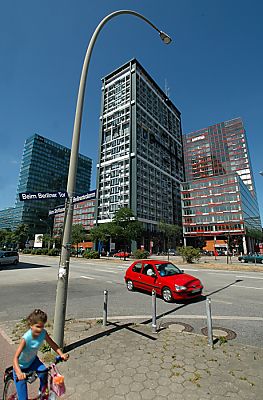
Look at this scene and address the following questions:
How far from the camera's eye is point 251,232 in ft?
241

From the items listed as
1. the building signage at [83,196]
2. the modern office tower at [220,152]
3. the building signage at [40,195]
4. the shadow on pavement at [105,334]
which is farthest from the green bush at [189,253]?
the modern office tower at [220,152]

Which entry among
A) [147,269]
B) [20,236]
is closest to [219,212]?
[147,269]

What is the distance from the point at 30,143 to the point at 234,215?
119m

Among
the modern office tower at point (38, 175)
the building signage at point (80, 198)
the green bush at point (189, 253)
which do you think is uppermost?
the modern office tower at point (38, 175)

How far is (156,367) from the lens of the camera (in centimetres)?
381

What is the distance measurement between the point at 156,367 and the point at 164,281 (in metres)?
5.29

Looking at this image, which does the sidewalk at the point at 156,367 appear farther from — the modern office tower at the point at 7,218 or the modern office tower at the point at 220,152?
the modern office tower at the point at 7,218

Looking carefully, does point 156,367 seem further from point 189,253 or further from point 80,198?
point 189,253

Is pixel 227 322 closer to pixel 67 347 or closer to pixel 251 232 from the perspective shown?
pixel 67 347

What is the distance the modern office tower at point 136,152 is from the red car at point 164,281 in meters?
53.6

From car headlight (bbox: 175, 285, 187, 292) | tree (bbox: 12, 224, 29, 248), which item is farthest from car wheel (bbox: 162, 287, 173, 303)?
tree (bbox: 12, 224, 29, 248)

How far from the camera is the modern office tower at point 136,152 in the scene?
69.3 m

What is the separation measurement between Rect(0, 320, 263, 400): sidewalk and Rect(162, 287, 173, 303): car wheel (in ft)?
10.8

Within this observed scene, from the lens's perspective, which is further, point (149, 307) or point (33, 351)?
point (149, 307)
